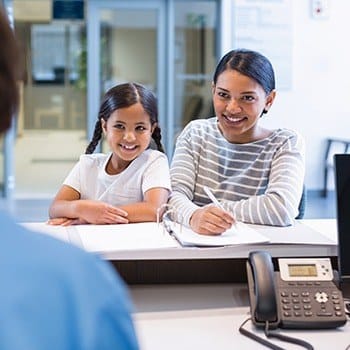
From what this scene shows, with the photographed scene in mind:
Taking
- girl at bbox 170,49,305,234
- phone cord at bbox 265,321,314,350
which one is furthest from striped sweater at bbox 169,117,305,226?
phone cord at bbox 265,321,314,350

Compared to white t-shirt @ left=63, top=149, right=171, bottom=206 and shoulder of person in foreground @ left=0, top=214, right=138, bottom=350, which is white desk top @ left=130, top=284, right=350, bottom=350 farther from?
shoulder of person in foreground @ left=0, top=214, right=138, bottom=350

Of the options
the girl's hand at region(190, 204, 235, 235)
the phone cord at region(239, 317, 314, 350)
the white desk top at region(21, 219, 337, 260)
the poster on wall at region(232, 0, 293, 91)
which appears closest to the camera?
the phone cord at region(239, 317, 314, 350)

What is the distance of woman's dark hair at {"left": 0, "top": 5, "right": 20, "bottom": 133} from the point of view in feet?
1.70

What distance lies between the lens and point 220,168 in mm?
1965

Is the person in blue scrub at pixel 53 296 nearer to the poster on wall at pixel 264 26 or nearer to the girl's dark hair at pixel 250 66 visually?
the girl's dark hair at pixel 250 66

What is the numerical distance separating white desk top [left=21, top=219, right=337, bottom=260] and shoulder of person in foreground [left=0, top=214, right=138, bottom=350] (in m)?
0.83

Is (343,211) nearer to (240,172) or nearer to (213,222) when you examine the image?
(213,222)

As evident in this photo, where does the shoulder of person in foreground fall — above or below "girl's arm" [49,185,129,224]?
above

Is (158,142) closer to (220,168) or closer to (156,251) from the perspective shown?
(220,168)

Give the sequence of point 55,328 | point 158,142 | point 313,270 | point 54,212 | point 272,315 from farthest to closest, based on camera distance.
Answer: point 158,142 < point 54,212 < point 313,270 < point 272,315 < point 55,328

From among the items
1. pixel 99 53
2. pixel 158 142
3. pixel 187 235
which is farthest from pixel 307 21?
pixel 187 235

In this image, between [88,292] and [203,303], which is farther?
[203,303]

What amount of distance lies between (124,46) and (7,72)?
6.27 meters

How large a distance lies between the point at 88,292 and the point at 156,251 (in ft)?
3.00
